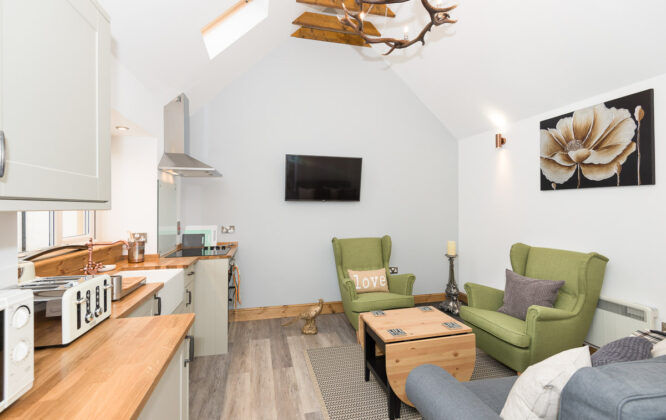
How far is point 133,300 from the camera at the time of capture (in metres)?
1.64

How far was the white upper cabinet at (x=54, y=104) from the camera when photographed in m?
0.86

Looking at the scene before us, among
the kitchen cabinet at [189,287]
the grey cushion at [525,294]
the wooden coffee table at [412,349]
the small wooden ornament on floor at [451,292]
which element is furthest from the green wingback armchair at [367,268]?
the kitchen cabinet at [189,287]

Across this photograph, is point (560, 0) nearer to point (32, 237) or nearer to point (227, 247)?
point (227, 247)

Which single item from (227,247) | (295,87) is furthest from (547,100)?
(227,247)

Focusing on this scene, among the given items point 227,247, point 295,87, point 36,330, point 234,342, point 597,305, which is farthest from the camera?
point 295,87

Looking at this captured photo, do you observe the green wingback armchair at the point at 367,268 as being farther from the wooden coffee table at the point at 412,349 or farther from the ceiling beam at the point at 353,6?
the ceiling beam at the point at 353,6

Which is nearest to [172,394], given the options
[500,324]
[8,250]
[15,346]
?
[15,346]

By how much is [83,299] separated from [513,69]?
3785 mm

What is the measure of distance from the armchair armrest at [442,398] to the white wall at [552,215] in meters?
2.20

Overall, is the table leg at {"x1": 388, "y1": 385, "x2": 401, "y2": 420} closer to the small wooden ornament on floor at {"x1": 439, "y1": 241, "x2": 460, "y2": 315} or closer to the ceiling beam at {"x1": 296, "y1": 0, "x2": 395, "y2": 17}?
the small wooden ornament on floor at {"x1": 439, "y1": 241, "x2": 460, "y2": 315}

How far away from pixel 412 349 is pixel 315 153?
8.89ft

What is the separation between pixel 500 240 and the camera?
381cm

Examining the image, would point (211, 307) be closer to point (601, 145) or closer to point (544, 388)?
point (544, 388)

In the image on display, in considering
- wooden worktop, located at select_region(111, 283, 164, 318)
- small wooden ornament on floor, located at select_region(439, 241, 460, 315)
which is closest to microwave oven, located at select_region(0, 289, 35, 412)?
wooden worktop, located at select_region(111, 283, 164, 318)
